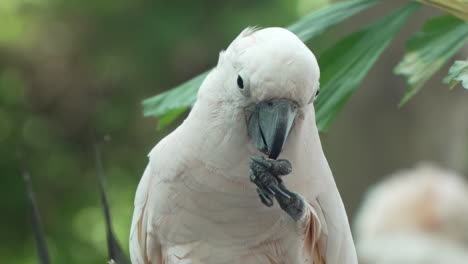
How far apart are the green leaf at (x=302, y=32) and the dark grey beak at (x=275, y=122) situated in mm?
436

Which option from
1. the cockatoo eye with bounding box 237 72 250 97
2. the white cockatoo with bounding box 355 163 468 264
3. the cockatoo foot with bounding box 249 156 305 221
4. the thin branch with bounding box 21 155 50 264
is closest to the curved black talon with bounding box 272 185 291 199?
the cockatoo foot with bounding box 249 156 305 221

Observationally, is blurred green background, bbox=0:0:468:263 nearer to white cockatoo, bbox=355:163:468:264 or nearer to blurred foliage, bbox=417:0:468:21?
white cockatoo, bbox=355:163:468:264

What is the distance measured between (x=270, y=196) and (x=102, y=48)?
3.92m

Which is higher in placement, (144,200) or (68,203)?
(144,200)

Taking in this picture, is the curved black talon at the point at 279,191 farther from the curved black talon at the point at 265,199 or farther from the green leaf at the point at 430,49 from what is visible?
the green leaf at the point at 430,49

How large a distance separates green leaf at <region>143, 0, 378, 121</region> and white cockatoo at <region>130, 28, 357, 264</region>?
0.16 meters

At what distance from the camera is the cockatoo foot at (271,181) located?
1370mm

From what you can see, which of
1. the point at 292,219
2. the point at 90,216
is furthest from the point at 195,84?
the point at 90,216

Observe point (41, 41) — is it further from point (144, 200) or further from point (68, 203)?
point (144, 200)

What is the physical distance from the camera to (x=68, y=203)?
500 centimetres

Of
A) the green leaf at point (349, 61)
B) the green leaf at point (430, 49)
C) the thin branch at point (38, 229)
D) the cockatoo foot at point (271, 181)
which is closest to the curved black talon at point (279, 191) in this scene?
the cockatoo foot at point (271, 181)

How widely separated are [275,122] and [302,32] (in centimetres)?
55

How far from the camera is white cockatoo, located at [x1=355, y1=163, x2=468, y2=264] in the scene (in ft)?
12.4

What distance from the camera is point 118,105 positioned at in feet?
17.3
